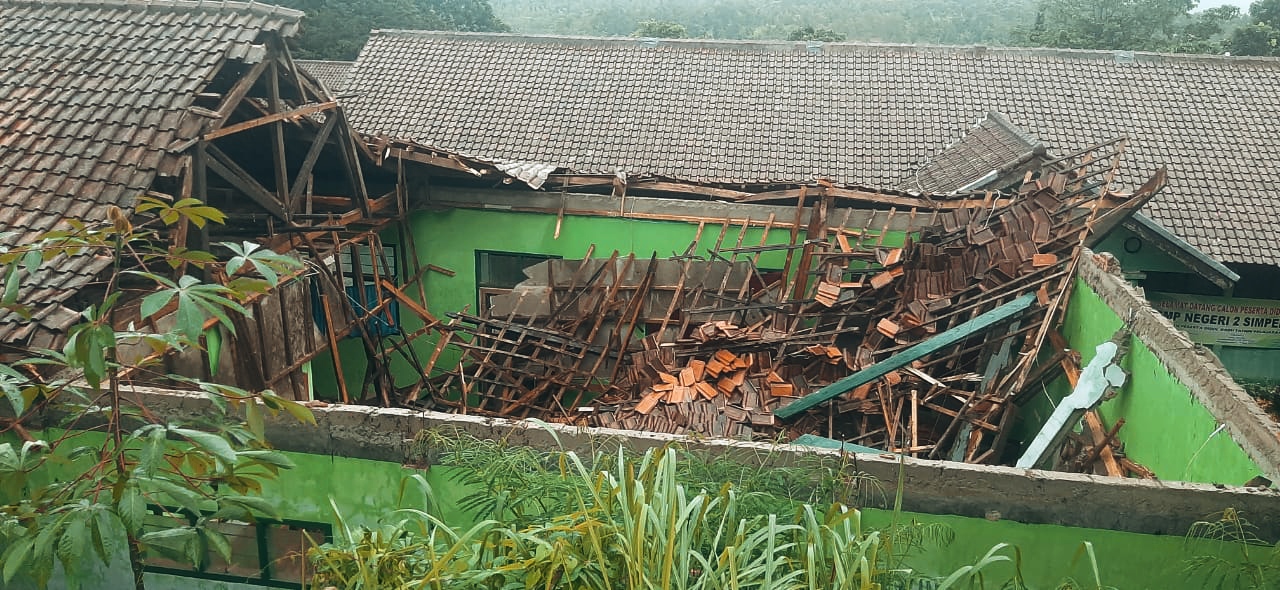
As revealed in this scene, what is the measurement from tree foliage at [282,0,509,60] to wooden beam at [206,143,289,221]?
93.5 feet

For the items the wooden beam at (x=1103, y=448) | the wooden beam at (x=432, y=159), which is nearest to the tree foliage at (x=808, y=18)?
the wooden beam at (x=432, y=159)

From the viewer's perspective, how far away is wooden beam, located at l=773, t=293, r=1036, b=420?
7.80m

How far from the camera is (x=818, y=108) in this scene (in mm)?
17578

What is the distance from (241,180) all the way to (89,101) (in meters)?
1.30

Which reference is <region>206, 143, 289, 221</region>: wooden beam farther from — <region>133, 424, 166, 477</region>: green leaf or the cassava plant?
<region>133, 424, 166, 477</region>: green leaf

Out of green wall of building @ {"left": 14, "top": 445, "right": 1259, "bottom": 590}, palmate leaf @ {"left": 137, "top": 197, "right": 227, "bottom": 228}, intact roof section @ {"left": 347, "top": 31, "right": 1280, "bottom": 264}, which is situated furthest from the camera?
intact roof section @ {"left": 347, "top": 31, "right": 1280, "bottom": 264}

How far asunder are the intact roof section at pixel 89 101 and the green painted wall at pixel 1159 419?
7.02 metres

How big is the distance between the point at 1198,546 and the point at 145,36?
8.87 m

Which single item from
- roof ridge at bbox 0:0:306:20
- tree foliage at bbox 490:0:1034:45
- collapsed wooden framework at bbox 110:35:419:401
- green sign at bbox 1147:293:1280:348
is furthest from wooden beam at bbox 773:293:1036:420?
tree foliage at bbox 490:0:1034:45

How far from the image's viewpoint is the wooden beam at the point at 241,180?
7614 millimetres

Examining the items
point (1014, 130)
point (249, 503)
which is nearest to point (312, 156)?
point (249, 503)

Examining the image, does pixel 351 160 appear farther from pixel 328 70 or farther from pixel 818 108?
pixel 328 70

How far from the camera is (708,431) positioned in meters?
8.16

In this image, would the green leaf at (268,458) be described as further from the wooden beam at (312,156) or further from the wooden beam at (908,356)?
the wooden beam at (312,156)
